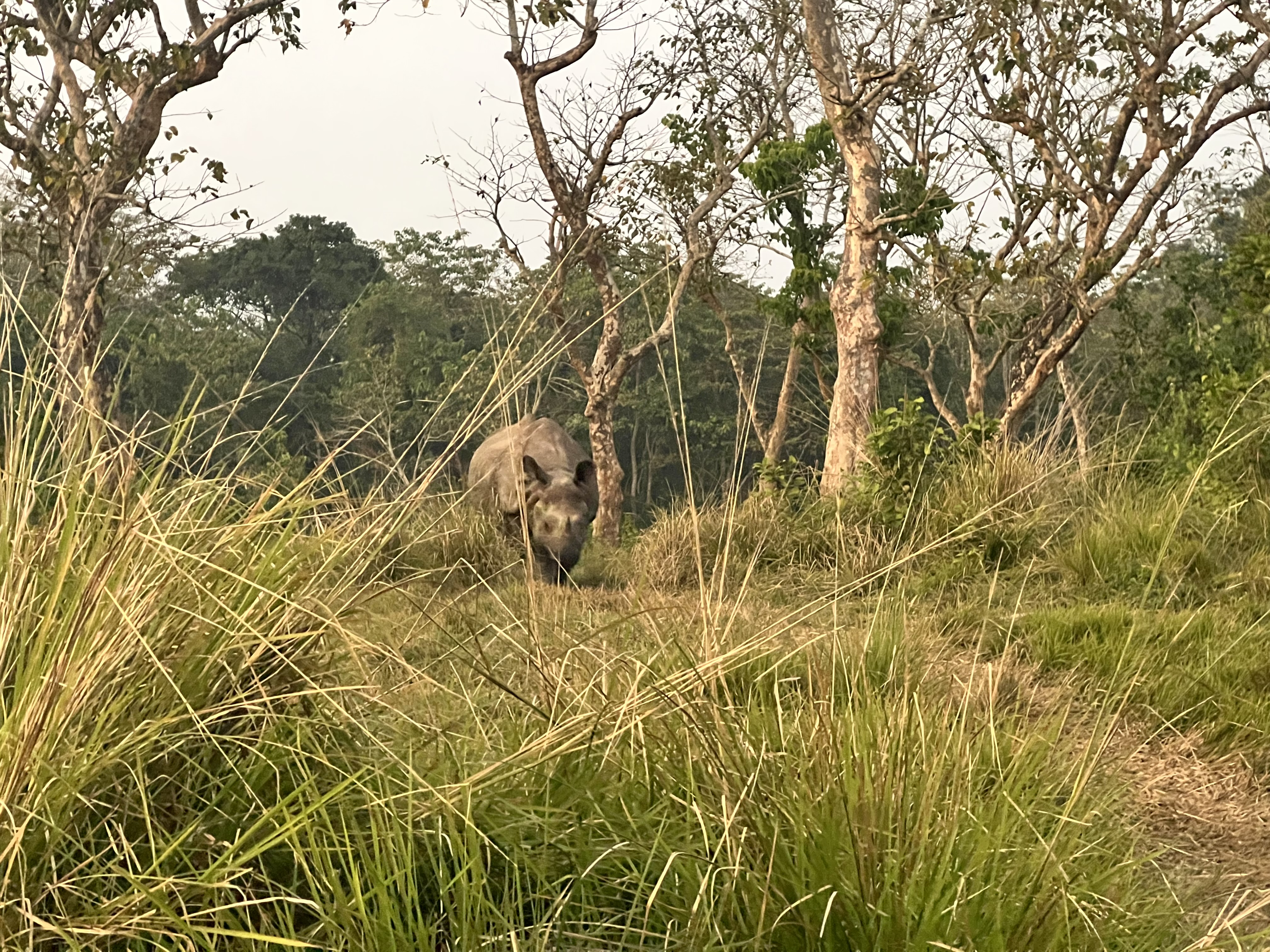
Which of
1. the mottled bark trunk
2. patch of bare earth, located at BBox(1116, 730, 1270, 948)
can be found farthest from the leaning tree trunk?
the mottled bark trunk

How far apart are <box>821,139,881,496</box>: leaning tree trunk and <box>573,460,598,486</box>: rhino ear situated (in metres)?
1.74

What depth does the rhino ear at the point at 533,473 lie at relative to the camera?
8.66 meters

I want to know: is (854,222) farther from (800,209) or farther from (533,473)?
(800,209)

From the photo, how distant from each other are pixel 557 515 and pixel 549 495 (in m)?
0.21

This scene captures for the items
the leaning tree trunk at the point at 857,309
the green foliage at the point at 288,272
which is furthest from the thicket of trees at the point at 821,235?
the green foliage at the point at 288,272

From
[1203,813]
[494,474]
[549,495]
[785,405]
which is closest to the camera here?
[1203,813]

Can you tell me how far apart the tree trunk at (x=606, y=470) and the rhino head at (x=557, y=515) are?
4.51 meters

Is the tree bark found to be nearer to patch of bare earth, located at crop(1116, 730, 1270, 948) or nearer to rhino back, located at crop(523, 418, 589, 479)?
rhino back, located at crop(523, 418, 589, 479)

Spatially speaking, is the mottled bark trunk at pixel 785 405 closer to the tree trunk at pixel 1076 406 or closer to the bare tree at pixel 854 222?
the tree trunk at pixel 1076 406

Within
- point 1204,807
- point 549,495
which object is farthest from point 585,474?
point 1204,807

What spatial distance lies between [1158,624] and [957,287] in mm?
7549

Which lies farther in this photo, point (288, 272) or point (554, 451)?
point (288, 272)

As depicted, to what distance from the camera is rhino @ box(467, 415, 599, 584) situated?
28.2 ft

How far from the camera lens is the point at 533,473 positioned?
8797mm
